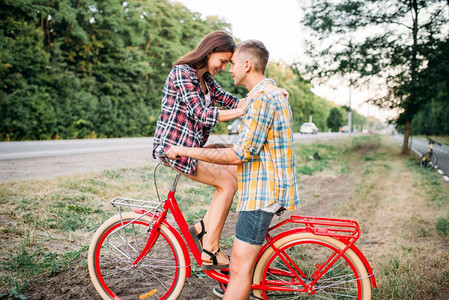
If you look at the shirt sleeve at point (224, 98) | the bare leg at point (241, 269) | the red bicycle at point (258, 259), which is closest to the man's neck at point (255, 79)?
the shirt sleeve at point (224, 98)

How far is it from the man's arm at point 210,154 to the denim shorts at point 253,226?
36cm

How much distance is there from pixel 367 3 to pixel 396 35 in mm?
2295

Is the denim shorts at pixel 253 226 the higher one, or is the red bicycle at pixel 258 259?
the denim shorts at pixel 253 226

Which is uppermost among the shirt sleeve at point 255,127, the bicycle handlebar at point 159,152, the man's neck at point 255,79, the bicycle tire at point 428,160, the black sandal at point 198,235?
the man's neck at point 255,79

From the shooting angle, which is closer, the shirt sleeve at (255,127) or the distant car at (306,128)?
the shirt sleeve at (255,127)

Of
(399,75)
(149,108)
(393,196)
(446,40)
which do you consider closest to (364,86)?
(399,75)

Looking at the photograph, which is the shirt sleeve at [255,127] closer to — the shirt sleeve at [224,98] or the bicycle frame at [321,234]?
the bicycle frame at [321,234]

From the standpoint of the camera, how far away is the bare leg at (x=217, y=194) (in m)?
2.51

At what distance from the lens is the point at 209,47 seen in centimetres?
246

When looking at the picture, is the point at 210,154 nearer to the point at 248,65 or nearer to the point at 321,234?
the point at 248,65

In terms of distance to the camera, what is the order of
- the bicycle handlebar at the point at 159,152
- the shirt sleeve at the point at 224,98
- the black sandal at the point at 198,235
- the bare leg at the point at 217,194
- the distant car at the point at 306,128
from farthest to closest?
the distant car at the point at 306,128, the shirt sleeve at the point at 224,98, the black sandal at the point at 198,235, the bare leg at the point at 217,194, the bicycle handlebar at the point at 159,152

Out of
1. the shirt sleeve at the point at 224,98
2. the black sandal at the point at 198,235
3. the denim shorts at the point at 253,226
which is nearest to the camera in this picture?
the denim shorts at the point at 253,226

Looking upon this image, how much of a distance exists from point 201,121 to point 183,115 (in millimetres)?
190

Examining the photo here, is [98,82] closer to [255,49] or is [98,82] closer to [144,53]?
[144,53]
